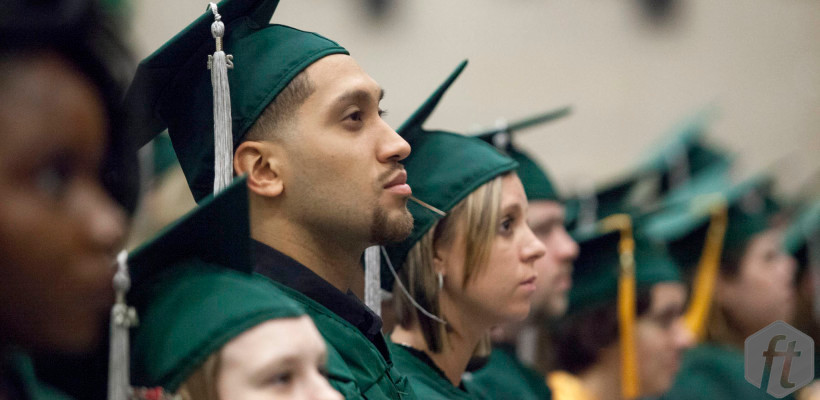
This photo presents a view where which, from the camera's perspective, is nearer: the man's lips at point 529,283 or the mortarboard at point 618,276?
the man's lips at point 529,283

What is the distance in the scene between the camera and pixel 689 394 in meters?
5.01

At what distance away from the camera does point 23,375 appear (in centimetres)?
115

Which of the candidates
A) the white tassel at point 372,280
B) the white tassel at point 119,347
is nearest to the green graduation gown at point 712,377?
the white tassel at point 372,280

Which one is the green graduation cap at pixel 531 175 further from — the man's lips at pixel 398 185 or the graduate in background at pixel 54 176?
the graduate in background at pixel 54 176

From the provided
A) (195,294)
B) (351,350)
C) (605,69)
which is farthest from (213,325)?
(605,69)

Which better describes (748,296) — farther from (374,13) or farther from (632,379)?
(374,13)

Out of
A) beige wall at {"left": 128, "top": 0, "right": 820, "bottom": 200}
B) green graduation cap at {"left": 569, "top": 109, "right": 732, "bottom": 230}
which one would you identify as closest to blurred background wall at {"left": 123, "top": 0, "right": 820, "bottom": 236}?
beige wall at {"left": 128, "top": 0, "right": 820, "bottom": 200}

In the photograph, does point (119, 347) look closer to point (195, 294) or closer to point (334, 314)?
point (195, 294)

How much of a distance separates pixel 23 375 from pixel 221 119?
3.12 feet

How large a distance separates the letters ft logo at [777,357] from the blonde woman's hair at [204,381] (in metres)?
0.78

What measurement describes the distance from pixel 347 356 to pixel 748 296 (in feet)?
11.7

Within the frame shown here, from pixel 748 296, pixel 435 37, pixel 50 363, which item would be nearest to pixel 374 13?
pixel 435 37

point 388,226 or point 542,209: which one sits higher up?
point 388,226

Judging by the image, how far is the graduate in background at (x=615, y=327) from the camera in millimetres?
3977
